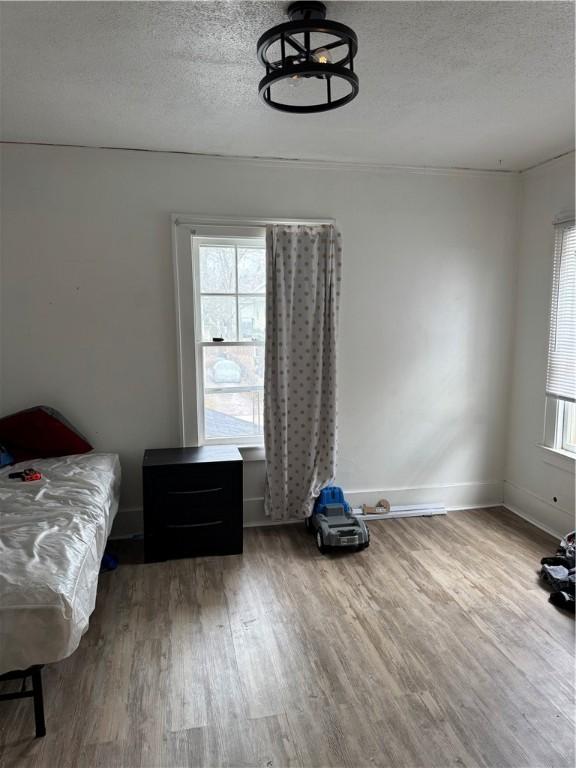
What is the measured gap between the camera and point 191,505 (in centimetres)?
316

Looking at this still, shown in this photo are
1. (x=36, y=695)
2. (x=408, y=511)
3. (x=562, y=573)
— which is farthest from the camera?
(x=408, y=511)

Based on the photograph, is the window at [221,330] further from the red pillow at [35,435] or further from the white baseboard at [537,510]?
the white baseboard at [537,510]

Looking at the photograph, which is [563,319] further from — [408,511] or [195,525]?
[195,525]

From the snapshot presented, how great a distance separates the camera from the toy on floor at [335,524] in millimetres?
3285

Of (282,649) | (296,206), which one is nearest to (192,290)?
(296,206)

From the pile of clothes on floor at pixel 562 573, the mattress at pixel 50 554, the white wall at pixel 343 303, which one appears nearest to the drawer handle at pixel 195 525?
the mattress at pixel 50 554

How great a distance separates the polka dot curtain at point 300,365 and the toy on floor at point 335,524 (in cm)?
9

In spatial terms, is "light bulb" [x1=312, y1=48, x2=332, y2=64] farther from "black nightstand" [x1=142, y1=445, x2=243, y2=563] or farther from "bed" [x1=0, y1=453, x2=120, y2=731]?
"black nightstand" [x1=142, y1=445, x2=243, y2=563]

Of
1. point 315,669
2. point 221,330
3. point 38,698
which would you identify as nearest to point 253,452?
point 221,330

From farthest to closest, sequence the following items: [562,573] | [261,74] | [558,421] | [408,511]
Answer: [408,511]
[558,421]
[562,573]
[261,74]

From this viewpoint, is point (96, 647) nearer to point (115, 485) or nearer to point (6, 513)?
point (6, 513)

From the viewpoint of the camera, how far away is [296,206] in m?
3.55

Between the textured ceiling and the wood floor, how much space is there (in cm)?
253

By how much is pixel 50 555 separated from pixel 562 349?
3269 mm
